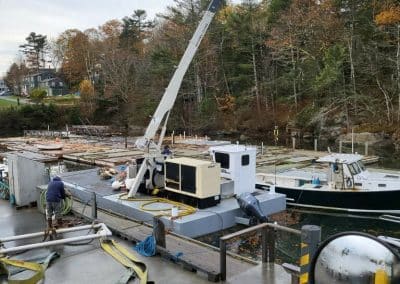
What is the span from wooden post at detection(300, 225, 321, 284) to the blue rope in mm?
3932

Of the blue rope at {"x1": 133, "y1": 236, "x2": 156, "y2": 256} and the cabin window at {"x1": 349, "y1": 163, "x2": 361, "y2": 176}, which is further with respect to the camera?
the cabin window at {"x1": 349, "y1": 163, "x2": 361, "y2": 176}

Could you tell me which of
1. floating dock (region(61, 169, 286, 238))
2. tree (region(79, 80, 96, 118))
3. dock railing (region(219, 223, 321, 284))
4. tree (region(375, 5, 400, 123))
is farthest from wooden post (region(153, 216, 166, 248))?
tree (region(79, 80, 96, 118))

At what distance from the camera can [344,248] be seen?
3.77 meters

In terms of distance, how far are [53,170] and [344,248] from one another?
88.1 ft

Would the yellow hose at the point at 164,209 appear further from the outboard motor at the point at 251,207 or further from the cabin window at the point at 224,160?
the cabin window at the point at 224,160

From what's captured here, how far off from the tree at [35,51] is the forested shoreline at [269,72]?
149ft

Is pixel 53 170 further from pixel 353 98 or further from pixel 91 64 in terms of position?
pixel 91 64

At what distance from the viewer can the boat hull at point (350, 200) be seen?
53.0ft

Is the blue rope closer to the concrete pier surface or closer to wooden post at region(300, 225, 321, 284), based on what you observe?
the concrete pier surface

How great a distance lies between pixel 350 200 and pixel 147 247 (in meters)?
10.1

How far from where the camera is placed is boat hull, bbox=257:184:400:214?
16141 millimetres

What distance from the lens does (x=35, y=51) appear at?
10788 cm

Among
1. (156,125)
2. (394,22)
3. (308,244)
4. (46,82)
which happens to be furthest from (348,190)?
(46,82)

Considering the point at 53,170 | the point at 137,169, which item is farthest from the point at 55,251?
the point at 53,170
